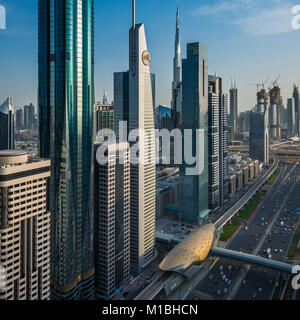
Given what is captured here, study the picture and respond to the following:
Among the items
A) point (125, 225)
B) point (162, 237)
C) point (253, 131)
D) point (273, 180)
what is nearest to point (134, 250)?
point (125, 225)

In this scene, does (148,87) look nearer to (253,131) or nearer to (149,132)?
(149,132)

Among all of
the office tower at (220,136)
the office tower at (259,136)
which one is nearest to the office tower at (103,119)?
the office tower at (220,136)

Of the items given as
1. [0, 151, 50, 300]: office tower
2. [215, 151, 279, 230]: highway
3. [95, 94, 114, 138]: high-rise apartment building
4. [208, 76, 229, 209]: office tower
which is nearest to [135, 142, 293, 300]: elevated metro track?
[215, 151, 279, 230]: highway
